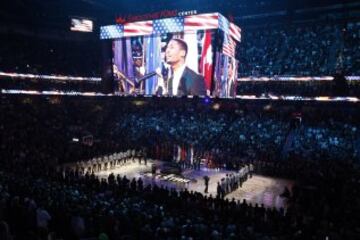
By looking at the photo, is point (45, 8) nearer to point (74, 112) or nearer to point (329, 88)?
point (74, 112)

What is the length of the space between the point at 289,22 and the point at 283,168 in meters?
27.4

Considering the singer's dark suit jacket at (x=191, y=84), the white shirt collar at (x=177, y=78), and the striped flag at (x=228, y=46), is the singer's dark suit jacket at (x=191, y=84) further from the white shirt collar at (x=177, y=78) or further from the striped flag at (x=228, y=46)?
the striped flag at (x=228, y=46)

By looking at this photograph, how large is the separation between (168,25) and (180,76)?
14.9ft

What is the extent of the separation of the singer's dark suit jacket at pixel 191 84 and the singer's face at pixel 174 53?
1.33 m

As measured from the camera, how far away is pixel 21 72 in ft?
141

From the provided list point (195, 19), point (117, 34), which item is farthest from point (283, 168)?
point (117, 34)

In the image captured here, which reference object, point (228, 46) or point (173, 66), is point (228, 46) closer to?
point (228, 46)

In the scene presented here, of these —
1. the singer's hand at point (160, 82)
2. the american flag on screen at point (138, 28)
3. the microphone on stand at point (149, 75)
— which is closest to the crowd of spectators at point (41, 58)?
the american flag on screen at point (138, 28)

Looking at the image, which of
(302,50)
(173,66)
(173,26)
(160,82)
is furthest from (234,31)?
(302,50)

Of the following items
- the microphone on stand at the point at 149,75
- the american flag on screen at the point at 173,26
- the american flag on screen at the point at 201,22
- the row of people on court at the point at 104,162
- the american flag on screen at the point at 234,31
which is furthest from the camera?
the american flag on screen at the point at 234,31

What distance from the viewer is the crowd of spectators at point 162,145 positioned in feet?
38.2

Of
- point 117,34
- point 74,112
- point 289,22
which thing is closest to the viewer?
point 117,34

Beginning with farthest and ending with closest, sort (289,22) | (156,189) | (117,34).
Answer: (289,22) < (117,34) < (156,189)

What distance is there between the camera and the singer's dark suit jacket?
31.5 metres
